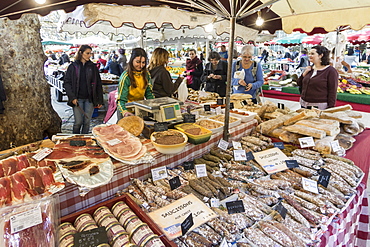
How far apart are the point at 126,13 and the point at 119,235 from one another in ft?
10.6

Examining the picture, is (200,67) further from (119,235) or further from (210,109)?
(119,235)

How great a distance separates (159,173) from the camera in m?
2.26

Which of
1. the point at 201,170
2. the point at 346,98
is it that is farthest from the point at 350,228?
the point at 346,98

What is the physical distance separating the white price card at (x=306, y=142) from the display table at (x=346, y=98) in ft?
12.9

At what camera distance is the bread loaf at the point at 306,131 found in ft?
9.41

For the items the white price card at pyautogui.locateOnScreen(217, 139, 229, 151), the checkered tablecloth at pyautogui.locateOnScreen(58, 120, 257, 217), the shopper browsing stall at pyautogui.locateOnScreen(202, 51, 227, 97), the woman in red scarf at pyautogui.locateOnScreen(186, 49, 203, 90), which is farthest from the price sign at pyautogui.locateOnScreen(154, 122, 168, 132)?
the woman in red scarf at pyautogui.locateOnScreen(186, 49, 203, 90)

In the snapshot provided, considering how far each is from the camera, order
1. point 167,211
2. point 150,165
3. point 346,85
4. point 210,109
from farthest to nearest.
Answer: point 346,85 < point 210,109 < point 150,165 < point 167,211

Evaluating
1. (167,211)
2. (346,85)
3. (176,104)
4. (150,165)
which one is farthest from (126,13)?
(346,85)

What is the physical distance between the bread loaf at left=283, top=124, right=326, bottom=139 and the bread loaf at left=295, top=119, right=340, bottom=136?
0.07 meters

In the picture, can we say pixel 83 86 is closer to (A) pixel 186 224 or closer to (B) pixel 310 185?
(A) pixel 186 224

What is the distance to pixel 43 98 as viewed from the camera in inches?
190

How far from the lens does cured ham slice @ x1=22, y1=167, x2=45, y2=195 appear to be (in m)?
1.65

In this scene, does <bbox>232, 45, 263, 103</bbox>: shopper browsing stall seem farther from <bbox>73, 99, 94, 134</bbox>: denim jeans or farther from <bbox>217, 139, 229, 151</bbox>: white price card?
<bbox>73, 99, 94, 134</bbox>: denim jeans

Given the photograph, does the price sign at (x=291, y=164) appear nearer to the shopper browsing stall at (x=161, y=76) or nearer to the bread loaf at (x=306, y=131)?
the bread loaf at (x=306, y=131)
